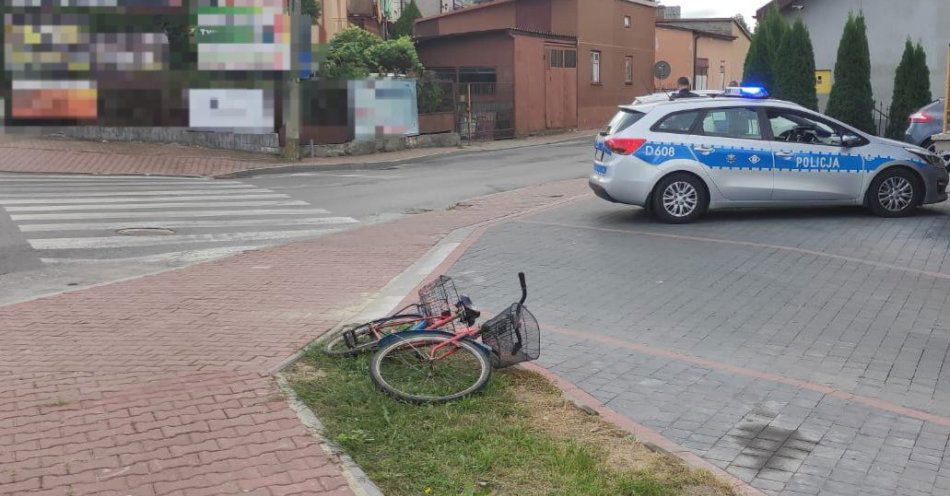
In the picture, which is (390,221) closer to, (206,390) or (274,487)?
(206,390)

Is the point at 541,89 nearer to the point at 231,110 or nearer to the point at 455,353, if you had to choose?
the point at 231,110

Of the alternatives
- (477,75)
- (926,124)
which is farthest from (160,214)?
(477,75)

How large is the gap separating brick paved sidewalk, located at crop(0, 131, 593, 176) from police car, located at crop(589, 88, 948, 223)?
11.7m

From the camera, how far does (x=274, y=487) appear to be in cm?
426

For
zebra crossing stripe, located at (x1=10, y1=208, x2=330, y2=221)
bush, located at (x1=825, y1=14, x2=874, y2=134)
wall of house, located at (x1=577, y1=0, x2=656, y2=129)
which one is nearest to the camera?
zebra crossing stripe, located at (x1=10, y1=208, x2=330, y2=221)

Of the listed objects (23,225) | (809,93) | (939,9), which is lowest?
(23,225)

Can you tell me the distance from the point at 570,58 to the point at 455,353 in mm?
30792

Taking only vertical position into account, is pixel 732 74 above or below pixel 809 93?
above

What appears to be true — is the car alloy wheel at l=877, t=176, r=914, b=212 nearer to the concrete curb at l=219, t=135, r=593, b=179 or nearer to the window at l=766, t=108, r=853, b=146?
the window at l=766, t=108, r=853, b=146

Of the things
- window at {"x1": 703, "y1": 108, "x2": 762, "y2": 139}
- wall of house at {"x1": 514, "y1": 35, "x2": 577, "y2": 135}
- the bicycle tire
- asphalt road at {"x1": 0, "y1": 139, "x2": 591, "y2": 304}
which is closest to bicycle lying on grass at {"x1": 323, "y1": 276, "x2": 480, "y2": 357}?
the bicycle tire

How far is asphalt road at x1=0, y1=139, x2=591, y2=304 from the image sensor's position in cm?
1073

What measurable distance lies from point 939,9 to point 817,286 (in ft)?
54.2

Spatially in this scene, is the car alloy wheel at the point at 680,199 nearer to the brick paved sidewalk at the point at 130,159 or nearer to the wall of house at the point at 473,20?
the brick paved sidewalk at the point at 130,159

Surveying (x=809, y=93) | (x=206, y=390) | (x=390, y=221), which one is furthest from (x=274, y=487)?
(x=809, y=93)
